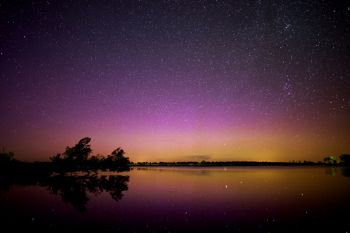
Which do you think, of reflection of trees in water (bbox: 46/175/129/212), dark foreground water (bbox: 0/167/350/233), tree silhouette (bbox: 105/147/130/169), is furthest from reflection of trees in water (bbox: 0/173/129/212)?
tree silhouette (bbox: 105/147/130/169)

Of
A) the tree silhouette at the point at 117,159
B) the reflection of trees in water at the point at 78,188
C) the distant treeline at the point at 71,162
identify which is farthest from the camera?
the tree silhouette at the point at 117,159

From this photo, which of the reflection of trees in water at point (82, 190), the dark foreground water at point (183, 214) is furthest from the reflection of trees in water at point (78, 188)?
the dark foreground water at point (183, 214)

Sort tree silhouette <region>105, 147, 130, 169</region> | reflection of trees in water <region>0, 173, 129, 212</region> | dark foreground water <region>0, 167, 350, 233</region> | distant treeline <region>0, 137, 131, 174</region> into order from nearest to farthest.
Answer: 1. dark foreground water <region>0, 167, 350, 233</region>
2. reflection of trees in water <region>0, 173, 129, 212</region>
3. distant treeline <region>0, 137, 131, 174</region>
4. tree silhouette <region>105, 147, 130, 169</region>

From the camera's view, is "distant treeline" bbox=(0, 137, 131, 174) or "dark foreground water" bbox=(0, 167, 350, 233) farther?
"distant treeline" bbox=(0, 137, 131, 174)

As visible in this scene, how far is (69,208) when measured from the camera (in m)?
22.4

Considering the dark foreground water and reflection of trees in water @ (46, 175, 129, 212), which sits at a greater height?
reflection of trees in water @ (46, 175, 129, 212)

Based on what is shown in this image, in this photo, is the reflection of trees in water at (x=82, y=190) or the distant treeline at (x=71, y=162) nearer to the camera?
the reflection of trees in water at (x=82, y=190)

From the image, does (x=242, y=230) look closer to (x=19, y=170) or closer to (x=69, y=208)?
(x=69, y=208)

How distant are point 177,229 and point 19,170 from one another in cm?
6774

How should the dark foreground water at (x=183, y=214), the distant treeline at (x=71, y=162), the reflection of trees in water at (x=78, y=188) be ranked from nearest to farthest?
1. the dark foreground water at (x=183, y=214)
2. the reflection of trees in water at (x=78, y=188)
3. the distant treeline at (x=71, y=162)

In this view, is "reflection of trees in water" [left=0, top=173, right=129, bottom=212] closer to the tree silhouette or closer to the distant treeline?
the distant treeline

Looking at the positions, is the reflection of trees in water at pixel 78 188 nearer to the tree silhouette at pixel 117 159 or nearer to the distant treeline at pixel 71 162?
the distant treeline at pixel 71 162

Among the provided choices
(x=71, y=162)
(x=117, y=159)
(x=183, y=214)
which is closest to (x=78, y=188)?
(x=183, y=214)

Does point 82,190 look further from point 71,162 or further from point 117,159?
point 117,159
